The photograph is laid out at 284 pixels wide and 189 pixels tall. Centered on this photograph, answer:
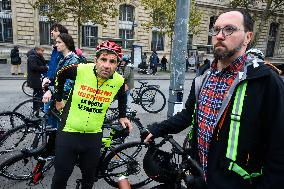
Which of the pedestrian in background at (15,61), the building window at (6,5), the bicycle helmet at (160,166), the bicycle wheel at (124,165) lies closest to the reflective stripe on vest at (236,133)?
the bicycle helmet at (160,166)

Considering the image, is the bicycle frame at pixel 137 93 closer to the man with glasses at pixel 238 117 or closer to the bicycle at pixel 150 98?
the bicycle at pixel 150 98

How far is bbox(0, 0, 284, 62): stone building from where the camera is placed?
24.1m

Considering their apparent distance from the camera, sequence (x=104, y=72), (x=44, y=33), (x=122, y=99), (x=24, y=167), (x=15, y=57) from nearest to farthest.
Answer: (x=104, y=72) → (x=122, y=99) → (x=24, y=167) → (x=15, y=57) → (x=44, y=33)

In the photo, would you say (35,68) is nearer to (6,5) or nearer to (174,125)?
(174,125)

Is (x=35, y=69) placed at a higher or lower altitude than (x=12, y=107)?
higher

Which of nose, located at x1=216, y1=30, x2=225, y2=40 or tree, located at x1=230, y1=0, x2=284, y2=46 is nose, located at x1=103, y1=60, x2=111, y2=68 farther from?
tree, located at x1=230, y1=0, x2=284, y2=46

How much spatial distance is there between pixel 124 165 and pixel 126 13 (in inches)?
1036

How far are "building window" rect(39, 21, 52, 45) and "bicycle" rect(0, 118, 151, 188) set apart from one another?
23.1m

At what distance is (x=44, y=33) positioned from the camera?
83.8 ft

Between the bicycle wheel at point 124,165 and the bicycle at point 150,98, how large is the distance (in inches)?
200

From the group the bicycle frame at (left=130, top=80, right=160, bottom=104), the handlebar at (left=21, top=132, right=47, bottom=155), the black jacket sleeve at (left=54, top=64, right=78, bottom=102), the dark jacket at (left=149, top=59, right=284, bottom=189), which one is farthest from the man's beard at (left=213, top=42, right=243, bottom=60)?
the bicycle frame at (left=130, top=80, right=160, bottom=104)

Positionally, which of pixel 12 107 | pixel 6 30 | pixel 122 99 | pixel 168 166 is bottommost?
pixel 12 107

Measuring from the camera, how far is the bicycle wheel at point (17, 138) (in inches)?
181

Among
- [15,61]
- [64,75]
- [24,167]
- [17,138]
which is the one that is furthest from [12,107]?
[15,61]
